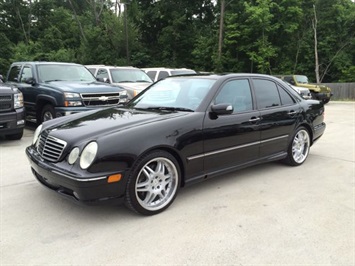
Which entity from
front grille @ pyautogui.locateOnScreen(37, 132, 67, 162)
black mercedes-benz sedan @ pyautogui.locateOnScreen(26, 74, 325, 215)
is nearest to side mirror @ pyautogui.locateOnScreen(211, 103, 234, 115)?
black mercedes-benz sedan @ pyautogui.locateOnScreen(26, 74, 325, 215)

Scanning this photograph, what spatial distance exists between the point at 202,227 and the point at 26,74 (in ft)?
24.6

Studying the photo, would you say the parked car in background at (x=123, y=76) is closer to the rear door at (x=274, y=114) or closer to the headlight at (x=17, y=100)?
the headlight at (x=17, y=100)

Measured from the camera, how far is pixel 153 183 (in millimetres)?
3605

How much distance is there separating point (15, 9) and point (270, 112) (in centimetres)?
4491

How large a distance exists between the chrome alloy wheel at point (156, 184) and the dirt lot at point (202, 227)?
5.8 inches

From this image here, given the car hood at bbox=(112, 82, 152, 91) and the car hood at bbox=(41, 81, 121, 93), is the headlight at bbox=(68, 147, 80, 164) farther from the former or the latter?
the car hood at bbox=(112, 82, 152, 91)

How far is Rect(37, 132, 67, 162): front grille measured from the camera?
348 centimetres

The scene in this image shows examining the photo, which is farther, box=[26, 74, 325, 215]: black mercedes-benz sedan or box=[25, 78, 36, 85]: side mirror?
box=[25, 78, 36, 85]: side mirror

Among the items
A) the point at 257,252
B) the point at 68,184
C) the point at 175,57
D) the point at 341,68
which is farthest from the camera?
the point at 175,57

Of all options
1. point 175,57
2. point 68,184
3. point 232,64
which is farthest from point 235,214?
point 175,57

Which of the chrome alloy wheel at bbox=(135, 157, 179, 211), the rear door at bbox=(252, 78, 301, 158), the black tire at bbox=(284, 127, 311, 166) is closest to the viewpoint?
the chrome alloy wheel at bbox=(135, 157, 179, 211)

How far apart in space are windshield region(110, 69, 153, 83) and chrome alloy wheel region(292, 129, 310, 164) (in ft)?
24.2

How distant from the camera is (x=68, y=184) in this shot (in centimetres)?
321

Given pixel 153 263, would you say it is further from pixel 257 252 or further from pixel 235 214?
pixel 235 214
